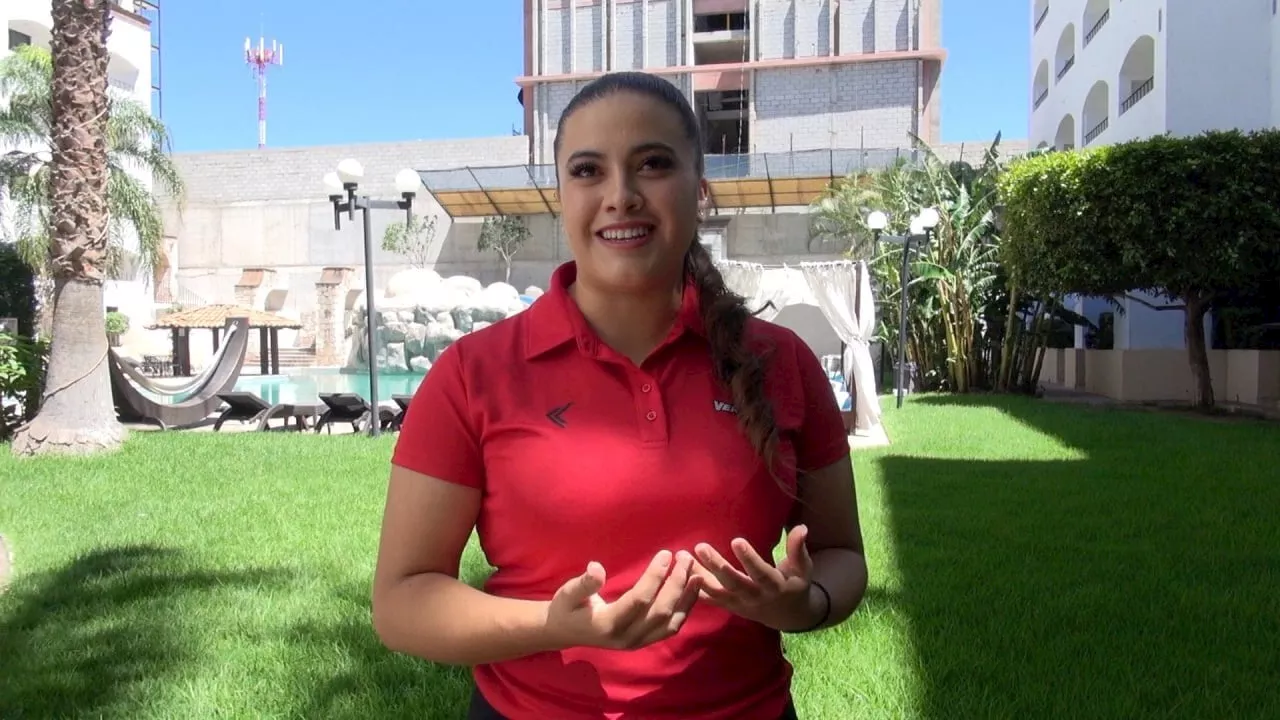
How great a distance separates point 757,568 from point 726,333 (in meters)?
0.44

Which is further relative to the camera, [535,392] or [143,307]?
[143,307]

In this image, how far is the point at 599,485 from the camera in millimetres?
1421

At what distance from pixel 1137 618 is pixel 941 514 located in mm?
2655

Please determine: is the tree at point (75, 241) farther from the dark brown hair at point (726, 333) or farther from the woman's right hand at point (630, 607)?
the woman's right hand at point (630, 607)

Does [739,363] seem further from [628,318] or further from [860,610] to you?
[860,610]

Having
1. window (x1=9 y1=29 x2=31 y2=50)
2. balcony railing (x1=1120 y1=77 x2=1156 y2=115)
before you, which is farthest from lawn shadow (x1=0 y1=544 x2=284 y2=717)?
window (x1=9 y1=29 x2=31 y2=50)

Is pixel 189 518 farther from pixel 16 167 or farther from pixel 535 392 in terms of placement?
pixel 16 167

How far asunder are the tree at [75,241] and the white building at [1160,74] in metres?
16.8

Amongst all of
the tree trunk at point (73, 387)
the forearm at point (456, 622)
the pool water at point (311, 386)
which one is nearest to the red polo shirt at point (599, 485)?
the forearm at point (456, 622)

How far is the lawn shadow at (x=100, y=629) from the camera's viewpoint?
3.84m

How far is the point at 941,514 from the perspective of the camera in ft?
24.8

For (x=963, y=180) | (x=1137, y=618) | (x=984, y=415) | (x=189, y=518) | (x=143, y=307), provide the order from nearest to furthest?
1. (x=1137, y=618)
2. (x=189, y=518)
3. (x=984, y=415)
4. (x=963, y=180)
5. (x=143, y=307)

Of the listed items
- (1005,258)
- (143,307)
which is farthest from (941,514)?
(143,307)

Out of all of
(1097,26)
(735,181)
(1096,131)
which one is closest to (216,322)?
(735,181)
